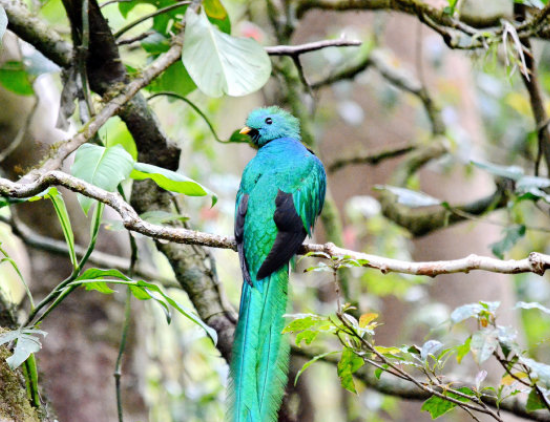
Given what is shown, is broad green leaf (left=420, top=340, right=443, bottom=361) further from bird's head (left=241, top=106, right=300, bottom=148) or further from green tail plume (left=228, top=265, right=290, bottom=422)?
bird's head (left=241, top=106, right=300, bottom=148)

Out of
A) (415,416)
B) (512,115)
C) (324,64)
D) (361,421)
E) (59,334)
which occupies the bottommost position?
(415,416)

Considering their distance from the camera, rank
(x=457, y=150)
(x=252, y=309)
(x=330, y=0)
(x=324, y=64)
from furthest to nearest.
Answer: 1. (x=324, y=64)
2. (x=457, y=150)
3. (x=330, y=0)
4. (x=252, y=309)

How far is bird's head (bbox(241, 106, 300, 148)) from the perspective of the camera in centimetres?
332

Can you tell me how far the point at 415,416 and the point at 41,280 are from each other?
3252 millimetres

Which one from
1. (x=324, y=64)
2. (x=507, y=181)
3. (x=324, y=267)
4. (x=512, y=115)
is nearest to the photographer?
(x=324, y=267)

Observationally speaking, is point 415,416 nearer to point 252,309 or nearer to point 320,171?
point 320,171

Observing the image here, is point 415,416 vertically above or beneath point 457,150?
beneath

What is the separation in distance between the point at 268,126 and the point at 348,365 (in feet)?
5.29

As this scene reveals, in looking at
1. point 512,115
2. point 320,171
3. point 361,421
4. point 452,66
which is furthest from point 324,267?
point 512,115

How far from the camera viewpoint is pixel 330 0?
4.02 metres

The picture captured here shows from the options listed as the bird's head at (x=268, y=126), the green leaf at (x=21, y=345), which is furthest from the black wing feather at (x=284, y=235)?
the green leaf at (x=21, y=345)

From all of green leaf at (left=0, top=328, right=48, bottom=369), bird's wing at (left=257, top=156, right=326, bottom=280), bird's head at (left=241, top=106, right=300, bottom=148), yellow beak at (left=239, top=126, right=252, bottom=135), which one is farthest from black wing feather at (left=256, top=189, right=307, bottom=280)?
green leaf at (left=0, top=328, right=48, bottom=369)

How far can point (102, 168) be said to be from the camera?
1.86 m

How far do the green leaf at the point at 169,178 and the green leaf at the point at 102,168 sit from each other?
0.21ft
